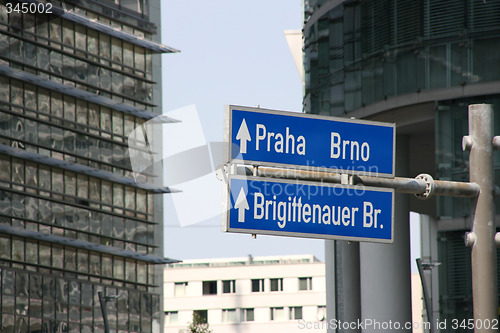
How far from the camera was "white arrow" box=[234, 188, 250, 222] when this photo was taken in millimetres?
8141

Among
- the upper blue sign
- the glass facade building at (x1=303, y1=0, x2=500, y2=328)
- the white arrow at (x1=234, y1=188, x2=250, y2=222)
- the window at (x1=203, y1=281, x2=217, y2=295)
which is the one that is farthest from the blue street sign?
the window at (x1=203, y1=281, x2=217, y2=295)

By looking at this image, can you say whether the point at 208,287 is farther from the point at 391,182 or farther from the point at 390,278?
the point at 391,182

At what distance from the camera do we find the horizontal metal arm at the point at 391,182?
8.38 m

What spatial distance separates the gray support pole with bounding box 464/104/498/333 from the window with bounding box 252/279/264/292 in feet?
364

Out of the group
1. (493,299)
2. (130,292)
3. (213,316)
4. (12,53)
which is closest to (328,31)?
(493,299)

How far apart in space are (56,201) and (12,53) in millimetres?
8987

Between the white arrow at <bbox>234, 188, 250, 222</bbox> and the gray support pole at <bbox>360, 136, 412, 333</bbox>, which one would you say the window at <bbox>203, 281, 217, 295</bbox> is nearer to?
the gray support pole at <bbox>360, 136, 412, 333</bbox>

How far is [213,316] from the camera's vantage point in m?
120

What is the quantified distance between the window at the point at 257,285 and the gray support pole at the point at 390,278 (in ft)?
290

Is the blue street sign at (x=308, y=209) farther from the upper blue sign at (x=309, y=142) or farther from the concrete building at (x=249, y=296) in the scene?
the concrete building at (x=249, y=296)

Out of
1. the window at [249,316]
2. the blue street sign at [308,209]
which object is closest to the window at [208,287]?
the window at [249,316]

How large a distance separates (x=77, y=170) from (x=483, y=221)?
52.2m

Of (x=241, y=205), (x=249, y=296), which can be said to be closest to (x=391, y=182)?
(x=241, y=205)

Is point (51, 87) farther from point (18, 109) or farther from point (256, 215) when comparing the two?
point (256, 215)
